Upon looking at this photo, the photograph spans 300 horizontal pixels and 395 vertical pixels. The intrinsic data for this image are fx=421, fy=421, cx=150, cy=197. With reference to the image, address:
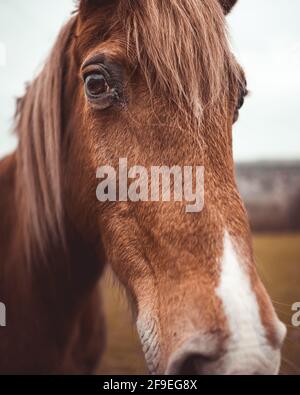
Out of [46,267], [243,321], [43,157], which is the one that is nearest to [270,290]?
[46,267]

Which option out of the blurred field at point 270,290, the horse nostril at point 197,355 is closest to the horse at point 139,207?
the horse nostril at point 197,355

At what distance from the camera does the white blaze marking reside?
984 millimetres

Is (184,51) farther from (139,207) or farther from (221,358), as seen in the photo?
→ (221,358)

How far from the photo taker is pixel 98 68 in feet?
4.33

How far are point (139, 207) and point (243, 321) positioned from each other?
45 centimetres

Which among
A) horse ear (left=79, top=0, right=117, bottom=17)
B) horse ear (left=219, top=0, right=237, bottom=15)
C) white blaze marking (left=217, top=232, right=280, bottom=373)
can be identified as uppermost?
horse ear (left=219, top=0, right=237, bottom=15)

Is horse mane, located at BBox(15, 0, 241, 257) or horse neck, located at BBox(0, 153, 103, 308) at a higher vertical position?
horse mane, located at BBox(15, 0, 241, 257)

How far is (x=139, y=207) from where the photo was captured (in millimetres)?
1260

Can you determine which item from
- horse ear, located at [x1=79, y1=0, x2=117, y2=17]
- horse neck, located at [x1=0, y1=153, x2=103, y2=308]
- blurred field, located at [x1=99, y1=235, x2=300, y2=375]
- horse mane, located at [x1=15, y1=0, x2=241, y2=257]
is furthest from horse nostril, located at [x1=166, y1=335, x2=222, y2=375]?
blurred field, located at [x1=99, y1=235, x2=300, y2=375]

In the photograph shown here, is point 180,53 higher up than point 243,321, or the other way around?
point 180,53

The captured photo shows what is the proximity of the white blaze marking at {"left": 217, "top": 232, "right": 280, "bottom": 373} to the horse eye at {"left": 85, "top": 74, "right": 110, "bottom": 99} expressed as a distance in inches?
27.4

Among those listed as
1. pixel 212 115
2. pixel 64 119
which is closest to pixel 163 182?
pixel 212 115

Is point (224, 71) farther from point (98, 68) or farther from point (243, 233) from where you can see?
point (243, 233)

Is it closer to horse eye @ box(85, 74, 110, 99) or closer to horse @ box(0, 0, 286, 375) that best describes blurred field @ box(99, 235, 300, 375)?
horse @ box(0, 0, 286, 375)
